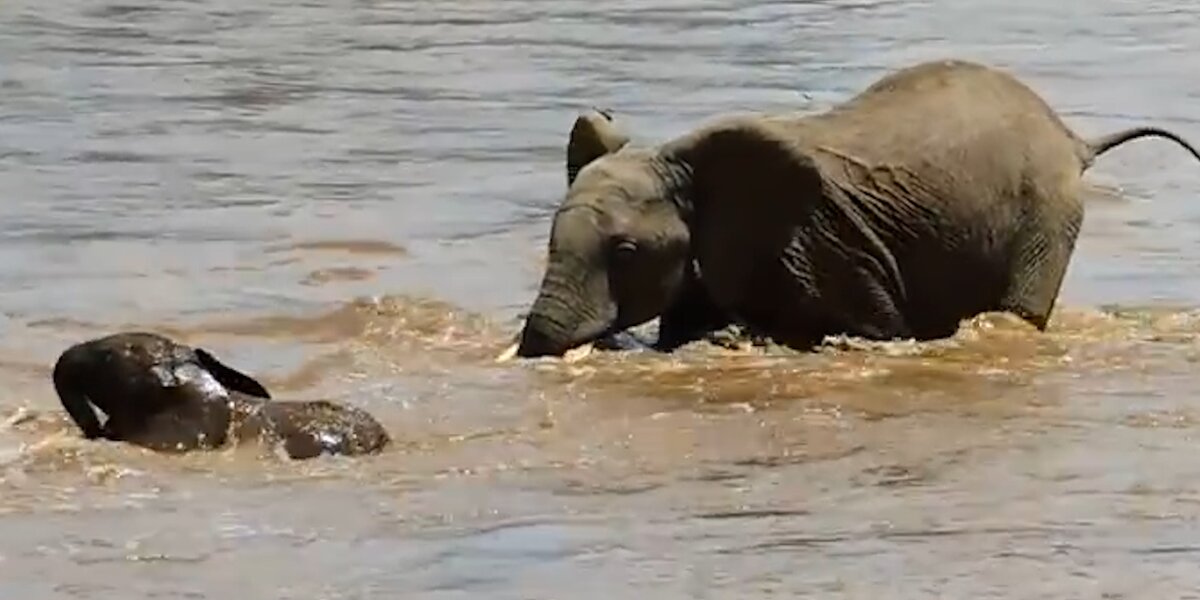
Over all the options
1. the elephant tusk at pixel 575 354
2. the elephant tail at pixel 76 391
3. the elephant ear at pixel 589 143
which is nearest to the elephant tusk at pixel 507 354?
the elephant tusk at pixel 575 354

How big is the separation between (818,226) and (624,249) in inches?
26.6

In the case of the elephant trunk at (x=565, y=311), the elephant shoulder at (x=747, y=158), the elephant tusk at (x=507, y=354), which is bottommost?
the elephant tusk at (x=507, y=354)

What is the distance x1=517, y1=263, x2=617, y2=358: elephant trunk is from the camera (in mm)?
10086

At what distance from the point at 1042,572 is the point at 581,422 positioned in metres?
2.33

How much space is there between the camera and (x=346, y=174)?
1536cm

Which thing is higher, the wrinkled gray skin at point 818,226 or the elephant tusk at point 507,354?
the wrinkled gray skin at point 818,226

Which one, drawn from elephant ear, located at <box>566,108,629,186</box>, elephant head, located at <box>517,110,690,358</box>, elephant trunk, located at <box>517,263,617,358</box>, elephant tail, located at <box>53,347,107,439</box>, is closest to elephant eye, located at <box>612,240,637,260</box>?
elephant head, located at <box>517,110,690,358</box>

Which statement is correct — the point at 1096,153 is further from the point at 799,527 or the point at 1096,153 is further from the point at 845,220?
the point at 799,527

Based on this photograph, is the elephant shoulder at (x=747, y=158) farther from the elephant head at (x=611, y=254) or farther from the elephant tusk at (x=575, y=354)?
the elephant tusk at (x=575, y=354)

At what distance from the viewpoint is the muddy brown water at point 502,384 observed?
23.4 feet

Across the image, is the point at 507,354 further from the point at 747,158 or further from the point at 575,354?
the point at 747,158

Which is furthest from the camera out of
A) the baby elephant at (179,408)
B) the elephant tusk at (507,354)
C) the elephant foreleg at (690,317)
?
the elephant foreleg at (690,317)

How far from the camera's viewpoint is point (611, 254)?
1012cm

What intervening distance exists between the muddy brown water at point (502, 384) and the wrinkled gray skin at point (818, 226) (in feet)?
0.55
